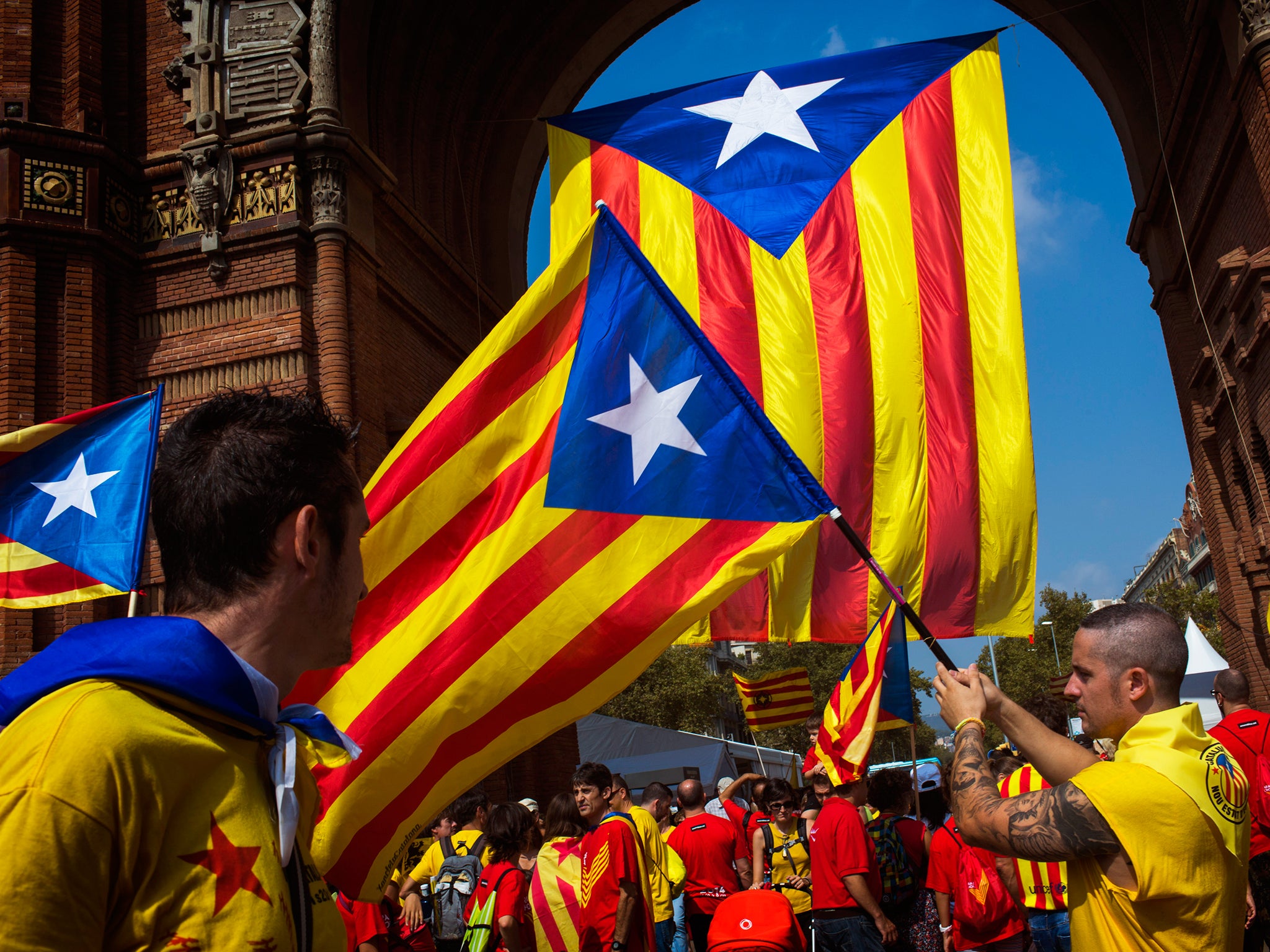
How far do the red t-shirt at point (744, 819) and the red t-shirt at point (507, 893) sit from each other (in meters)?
3.48

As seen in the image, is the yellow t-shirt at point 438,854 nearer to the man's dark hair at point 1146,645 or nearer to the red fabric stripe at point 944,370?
the red fabric stripe at point 944,370

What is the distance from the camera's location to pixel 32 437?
7234 millimetres

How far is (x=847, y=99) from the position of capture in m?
8.62

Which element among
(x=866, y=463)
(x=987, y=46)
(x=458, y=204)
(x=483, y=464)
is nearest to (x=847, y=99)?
(x=987, y=46)

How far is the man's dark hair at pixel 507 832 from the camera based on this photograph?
6.07 m

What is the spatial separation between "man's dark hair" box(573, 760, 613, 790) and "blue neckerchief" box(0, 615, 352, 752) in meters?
5.41

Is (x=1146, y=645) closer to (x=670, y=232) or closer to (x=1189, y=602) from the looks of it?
(x=670, y=232)

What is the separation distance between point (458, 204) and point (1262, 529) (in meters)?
13.6

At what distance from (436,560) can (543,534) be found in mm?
440

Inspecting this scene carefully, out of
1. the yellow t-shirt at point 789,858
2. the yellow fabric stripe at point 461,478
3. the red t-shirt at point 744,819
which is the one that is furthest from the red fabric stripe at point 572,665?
the red t-shirt at point 744,819

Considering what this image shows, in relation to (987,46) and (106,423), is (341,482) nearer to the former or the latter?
(106,423)

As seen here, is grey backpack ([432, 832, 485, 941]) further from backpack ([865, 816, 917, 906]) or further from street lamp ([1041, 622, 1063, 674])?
street lamp ([1041, 622, 1063, 674])

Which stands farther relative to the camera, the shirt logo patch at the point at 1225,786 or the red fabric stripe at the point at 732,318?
the red fabric stripe at the point at 732,318

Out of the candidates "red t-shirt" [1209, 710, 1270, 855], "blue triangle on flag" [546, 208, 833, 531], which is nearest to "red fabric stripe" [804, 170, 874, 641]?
"red t-shirt" [1209, 710, 1270, 855]
